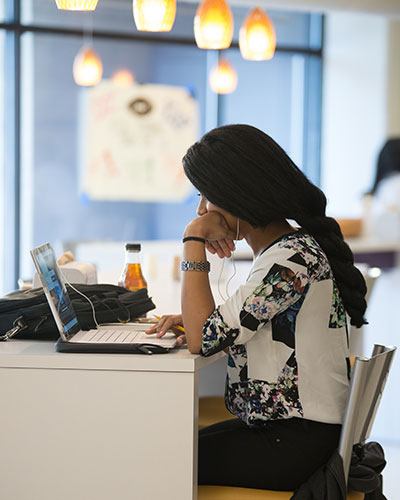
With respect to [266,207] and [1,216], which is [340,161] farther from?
[266,207]

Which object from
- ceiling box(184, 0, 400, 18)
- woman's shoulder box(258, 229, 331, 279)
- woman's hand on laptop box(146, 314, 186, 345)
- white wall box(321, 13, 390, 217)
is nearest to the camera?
woman's shoulder box(258, 229, 331, 279)

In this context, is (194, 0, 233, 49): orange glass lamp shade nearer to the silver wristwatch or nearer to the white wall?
the silver wristwatch

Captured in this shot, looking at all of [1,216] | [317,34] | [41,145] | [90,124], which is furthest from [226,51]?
[1,216]

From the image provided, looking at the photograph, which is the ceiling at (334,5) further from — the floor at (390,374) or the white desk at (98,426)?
the white desk at (98,426)

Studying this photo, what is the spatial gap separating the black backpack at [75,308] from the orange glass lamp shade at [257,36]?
1.99m

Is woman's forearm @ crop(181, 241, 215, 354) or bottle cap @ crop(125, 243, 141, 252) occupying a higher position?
bottle cap @ crop(125, 243, 141, 252)

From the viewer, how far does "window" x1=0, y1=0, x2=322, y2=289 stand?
6.23 metres

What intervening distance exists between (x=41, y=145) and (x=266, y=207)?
16.9ft

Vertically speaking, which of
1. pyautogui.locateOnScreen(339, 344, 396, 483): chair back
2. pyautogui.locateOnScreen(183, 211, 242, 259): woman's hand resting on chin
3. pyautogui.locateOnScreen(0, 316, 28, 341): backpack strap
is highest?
pyautogui.locateOnScreen(183, 211, 242, 259): woman's hand resting on chin

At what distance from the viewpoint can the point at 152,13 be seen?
7.40 feet

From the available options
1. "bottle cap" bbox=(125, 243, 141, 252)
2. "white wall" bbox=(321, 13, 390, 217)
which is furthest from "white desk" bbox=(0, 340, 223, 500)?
"white wall" bbox=(321, 13, 390, 217)

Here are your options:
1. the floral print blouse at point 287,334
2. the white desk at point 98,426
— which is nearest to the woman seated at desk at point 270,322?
the floral print blouse at point 287,334

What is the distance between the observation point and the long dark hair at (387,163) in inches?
228

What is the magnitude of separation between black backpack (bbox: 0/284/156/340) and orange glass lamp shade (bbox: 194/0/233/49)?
1.47m
